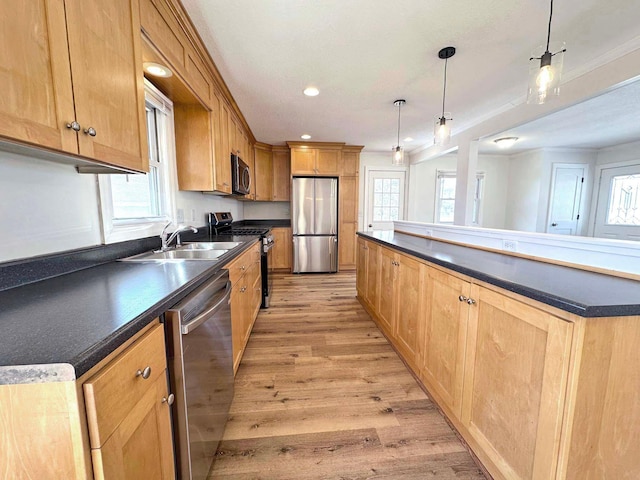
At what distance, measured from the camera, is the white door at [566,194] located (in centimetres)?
514

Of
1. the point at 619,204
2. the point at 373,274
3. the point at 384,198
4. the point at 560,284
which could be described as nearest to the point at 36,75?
the point at 560,284

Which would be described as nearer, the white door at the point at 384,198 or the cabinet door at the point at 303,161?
the cabinet door at the point at 303,161

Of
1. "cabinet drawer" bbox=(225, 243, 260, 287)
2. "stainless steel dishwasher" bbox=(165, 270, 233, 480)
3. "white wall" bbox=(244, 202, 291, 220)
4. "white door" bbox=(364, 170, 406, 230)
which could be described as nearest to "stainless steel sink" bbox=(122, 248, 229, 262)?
"cabinet drawer" bbox=(225, 243, 260, 287)

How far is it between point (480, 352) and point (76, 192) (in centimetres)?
203

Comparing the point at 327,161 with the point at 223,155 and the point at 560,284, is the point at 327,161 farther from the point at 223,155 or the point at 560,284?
the point at 560,284

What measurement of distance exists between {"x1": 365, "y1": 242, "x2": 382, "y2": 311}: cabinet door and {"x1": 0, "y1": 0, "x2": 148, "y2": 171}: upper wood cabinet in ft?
6.82

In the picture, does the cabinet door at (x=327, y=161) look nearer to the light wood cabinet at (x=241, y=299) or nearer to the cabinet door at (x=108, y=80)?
the light wood cabinet at (x=241, y=299)

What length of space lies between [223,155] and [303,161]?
2304 millimetres

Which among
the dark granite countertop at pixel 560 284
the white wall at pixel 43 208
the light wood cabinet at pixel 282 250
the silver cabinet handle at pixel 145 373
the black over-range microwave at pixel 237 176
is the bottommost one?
the light wood cabinet at pixel 282 250

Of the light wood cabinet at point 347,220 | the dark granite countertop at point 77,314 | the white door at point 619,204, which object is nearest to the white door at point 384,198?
the light wood cabinet at point 347,220

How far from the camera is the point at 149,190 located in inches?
75.9

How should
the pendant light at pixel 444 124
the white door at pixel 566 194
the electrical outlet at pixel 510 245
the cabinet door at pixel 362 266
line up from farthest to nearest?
the white door at pixel 566 194, the cabinet door at pixel 362 266, the pendant light at pixel 444 124, the electrical outlet at pixel 510 245

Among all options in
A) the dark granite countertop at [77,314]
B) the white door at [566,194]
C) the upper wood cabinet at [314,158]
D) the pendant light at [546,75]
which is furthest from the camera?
the white door at [566,194]

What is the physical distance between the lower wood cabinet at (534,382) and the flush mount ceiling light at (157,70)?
201cm
